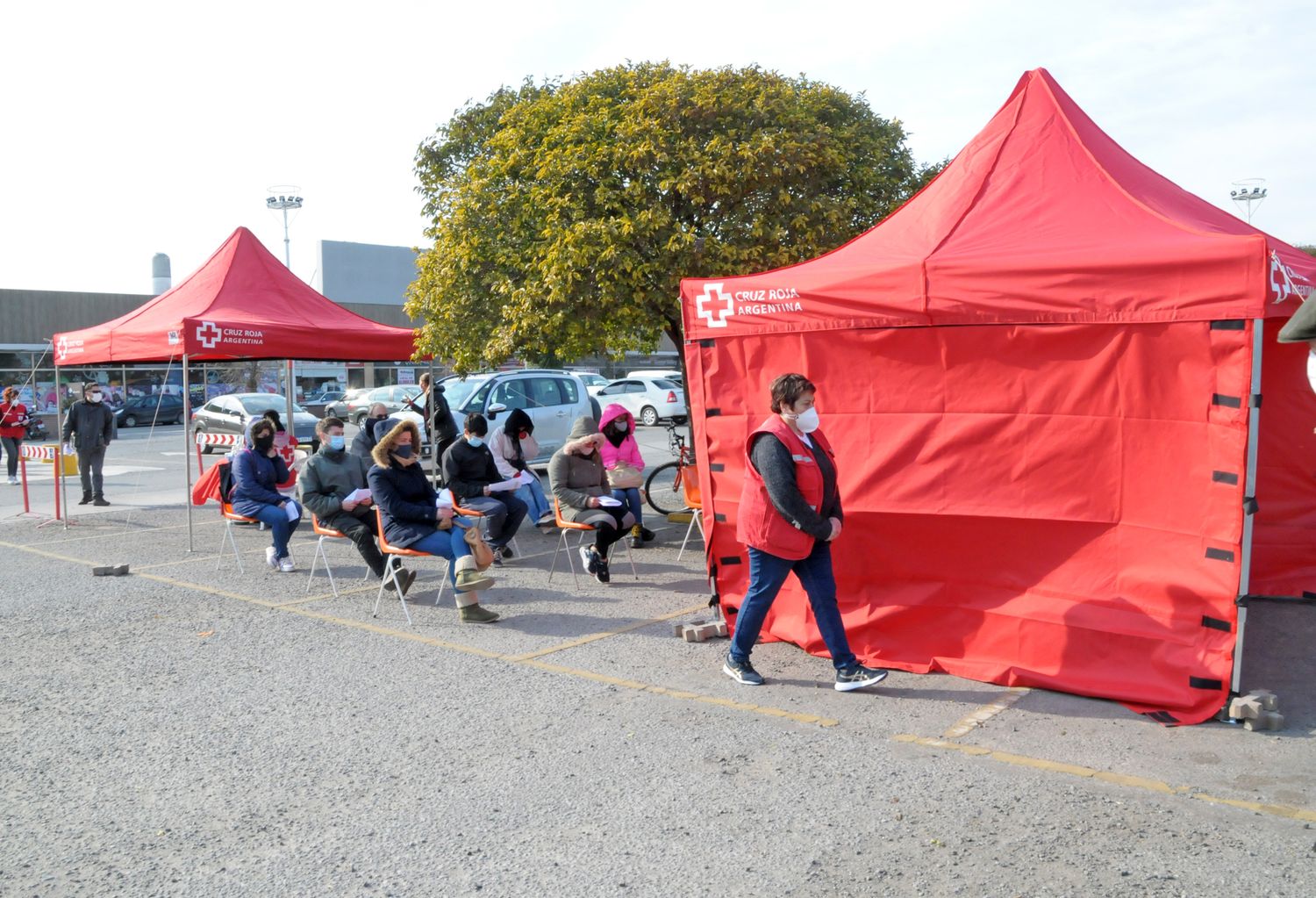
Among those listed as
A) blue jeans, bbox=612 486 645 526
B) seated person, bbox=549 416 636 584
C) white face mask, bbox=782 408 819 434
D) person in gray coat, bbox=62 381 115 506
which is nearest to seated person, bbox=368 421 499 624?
seated person, bbox=549 416 636 584

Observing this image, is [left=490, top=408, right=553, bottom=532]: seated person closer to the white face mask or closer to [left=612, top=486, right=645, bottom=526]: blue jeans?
[left=612, top=486, right=645, bottom=526]: blue jeans

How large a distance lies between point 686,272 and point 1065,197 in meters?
5.02

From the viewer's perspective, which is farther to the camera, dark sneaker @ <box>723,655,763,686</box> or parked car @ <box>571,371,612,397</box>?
parked car @ <box>571,371,612,397</box>

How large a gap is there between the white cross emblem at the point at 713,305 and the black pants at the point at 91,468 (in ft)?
35.5

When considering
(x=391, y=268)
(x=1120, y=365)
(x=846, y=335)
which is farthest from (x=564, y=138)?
(x=391, y=268)

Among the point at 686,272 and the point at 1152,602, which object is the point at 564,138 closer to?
the point at 686,272

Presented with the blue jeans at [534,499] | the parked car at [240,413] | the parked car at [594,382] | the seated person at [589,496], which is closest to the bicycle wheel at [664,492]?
the blue jeans at [534,499]

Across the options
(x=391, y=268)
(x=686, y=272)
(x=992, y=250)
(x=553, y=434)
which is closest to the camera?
(x=992, y=250)

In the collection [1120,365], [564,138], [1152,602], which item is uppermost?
[564,138]

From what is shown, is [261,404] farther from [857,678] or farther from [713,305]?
[857,678]

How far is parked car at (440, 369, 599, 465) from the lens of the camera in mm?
16594

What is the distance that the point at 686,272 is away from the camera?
10953 mm

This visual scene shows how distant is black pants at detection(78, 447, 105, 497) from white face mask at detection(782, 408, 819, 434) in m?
12.0

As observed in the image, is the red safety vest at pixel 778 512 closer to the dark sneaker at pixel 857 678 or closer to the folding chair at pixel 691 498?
the dark sneaker at pixel 857 678
